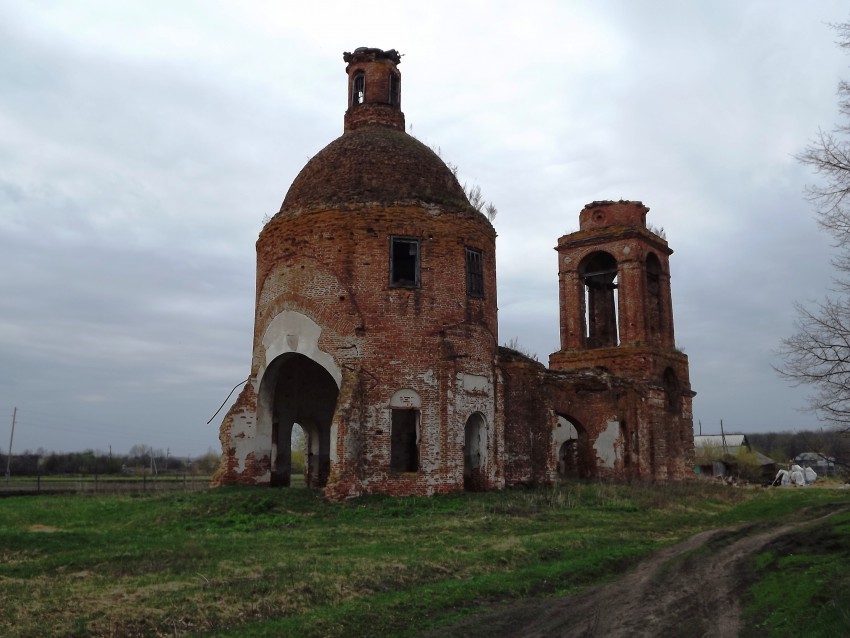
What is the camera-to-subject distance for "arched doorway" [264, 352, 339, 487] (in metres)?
19.2

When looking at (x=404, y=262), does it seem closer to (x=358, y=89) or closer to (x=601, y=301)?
(x=358, y=89)

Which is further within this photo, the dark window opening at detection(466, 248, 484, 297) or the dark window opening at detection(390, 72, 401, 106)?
the dark window opening at detection(390, 72, 401, 106)

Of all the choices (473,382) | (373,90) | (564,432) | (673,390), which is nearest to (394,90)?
(373,90)

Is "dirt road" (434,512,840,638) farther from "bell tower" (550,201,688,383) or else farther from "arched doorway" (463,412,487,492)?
"bell tower" (550,201,688,383)

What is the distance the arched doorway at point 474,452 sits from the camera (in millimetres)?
17297

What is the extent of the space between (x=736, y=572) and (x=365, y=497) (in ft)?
26.0

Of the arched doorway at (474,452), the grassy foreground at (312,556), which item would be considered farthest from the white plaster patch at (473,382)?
the grassy foreground at (312,556)

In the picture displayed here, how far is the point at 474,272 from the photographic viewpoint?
18.2m

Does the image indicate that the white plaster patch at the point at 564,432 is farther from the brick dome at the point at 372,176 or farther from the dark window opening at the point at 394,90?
the dark window opening at the point at 394,90

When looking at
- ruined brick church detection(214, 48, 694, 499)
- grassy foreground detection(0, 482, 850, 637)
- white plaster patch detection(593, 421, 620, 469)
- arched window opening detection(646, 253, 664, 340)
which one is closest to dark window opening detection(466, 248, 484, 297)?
ruined brick church detection(214, 48, 694, 499)

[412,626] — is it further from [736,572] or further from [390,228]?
[390,228]

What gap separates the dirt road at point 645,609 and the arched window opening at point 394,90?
49.3ft

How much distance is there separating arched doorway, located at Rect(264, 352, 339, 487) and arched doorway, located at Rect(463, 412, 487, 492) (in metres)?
4.26

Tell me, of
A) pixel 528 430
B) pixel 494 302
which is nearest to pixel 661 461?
pixel 528 430
